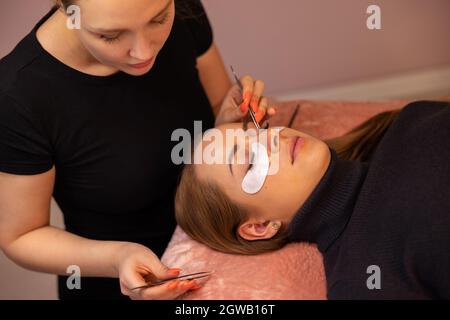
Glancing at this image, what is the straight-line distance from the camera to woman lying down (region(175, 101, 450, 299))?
1.00m

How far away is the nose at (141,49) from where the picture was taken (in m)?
0.91

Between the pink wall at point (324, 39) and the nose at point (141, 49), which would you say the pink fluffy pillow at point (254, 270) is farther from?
the pink wall at point (324, 39)

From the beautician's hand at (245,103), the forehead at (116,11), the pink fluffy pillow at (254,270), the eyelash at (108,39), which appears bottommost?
the pink fluffy pillow at (254,270)

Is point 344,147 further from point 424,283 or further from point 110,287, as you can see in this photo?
point 110,287

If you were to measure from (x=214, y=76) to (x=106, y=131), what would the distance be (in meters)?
0.37

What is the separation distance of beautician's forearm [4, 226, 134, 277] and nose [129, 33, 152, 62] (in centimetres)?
36

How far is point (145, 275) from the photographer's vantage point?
99 centimetres

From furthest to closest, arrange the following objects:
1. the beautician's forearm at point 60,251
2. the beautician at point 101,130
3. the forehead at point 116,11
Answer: the beautician's forearm at point 60,251 → the beautician at point 101,130 → the forehead at point 116,11

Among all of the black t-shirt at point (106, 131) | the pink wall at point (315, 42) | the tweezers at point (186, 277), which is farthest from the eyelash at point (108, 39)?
the pink wall at point (315, 42)

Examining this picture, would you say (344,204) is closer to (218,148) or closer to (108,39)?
(218,148)

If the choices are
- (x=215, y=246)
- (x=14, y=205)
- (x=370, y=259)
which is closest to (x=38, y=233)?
(x=14, y=205)

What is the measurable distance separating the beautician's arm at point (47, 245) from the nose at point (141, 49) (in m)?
0.29

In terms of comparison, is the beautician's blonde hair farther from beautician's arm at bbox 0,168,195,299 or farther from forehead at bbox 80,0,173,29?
forehead at bbox 80,0,173,29

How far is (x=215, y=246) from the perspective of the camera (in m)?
1.17
